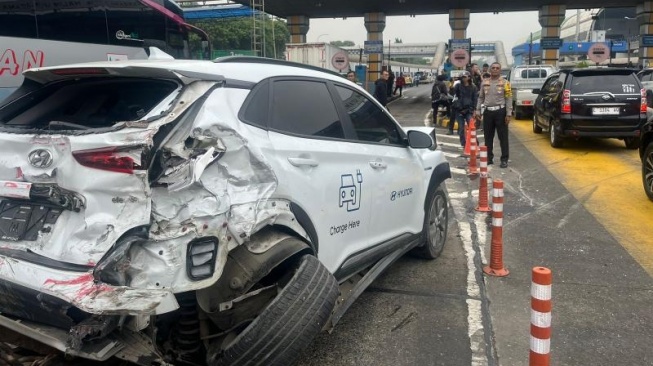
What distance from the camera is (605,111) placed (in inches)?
419

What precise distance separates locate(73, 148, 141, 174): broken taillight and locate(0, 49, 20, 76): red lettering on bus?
5268 millimetres

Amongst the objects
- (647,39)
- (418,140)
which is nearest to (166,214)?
(418,140)

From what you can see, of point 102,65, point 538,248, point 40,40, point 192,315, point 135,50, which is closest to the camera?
point 192,315

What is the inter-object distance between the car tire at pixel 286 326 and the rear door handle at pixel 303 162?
568 millimetres

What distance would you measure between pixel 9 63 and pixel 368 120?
5.24m

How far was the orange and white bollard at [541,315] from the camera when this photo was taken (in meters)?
2.50

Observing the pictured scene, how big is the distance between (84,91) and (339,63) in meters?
23.2

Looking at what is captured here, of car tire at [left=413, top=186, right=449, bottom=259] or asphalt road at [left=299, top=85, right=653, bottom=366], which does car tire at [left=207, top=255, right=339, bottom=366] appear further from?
car tire at [left=413, top=186, right=449, bottom=259]

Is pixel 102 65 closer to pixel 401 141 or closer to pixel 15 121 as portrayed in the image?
pixel 15 121

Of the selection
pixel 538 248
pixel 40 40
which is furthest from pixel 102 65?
pixel 40 40

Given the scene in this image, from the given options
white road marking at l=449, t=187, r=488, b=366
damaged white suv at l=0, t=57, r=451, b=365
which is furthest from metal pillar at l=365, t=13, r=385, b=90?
damaged white suv at l=0, t=57, r=451, b=365

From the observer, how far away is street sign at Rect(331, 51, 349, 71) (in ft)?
83.5

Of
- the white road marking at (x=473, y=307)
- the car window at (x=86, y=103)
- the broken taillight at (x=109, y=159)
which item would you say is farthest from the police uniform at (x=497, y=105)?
the broken taillight at (x=109, y=159)

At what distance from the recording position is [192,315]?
256cm
